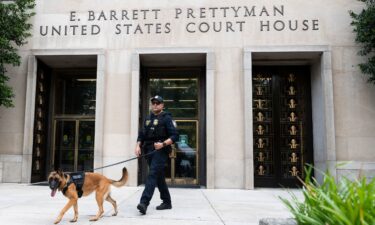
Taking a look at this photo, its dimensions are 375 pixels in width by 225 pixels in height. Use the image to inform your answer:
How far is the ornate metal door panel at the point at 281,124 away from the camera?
11.5 metres

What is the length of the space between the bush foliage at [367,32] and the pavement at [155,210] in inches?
172

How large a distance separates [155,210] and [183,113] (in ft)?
18.8

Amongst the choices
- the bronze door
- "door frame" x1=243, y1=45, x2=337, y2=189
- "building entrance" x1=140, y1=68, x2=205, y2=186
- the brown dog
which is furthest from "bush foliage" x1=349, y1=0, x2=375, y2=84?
the bronze door

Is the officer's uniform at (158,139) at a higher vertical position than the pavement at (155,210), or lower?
higher

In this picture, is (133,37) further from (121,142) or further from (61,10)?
(121,142)

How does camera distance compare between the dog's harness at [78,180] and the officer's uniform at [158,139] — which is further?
the officer's uniform at [158,139]

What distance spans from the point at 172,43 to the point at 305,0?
4.46 metres

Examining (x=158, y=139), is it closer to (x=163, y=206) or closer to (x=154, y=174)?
(x=154, y=174)

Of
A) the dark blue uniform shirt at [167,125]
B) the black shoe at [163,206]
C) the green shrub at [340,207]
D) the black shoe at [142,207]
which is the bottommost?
the black shoe at [163,206]

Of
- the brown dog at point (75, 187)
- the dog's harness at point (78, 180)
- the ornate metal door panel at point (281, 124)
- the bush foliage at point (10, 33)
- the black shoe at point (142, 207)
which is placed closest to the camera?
the brown dog at point (75, 187)

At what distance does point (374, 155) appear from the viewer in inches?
409

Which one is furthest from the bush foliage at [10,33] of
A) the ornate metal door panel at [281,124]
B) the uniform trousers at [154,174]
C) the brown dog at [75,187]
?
the ornate metal door panel at [281,124]

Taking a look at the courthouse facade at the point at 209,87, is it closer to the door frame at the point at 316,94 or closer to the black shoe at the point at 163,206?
the door frame at the point at 316,94

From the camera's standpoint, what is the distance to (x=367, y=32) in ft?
32.6
